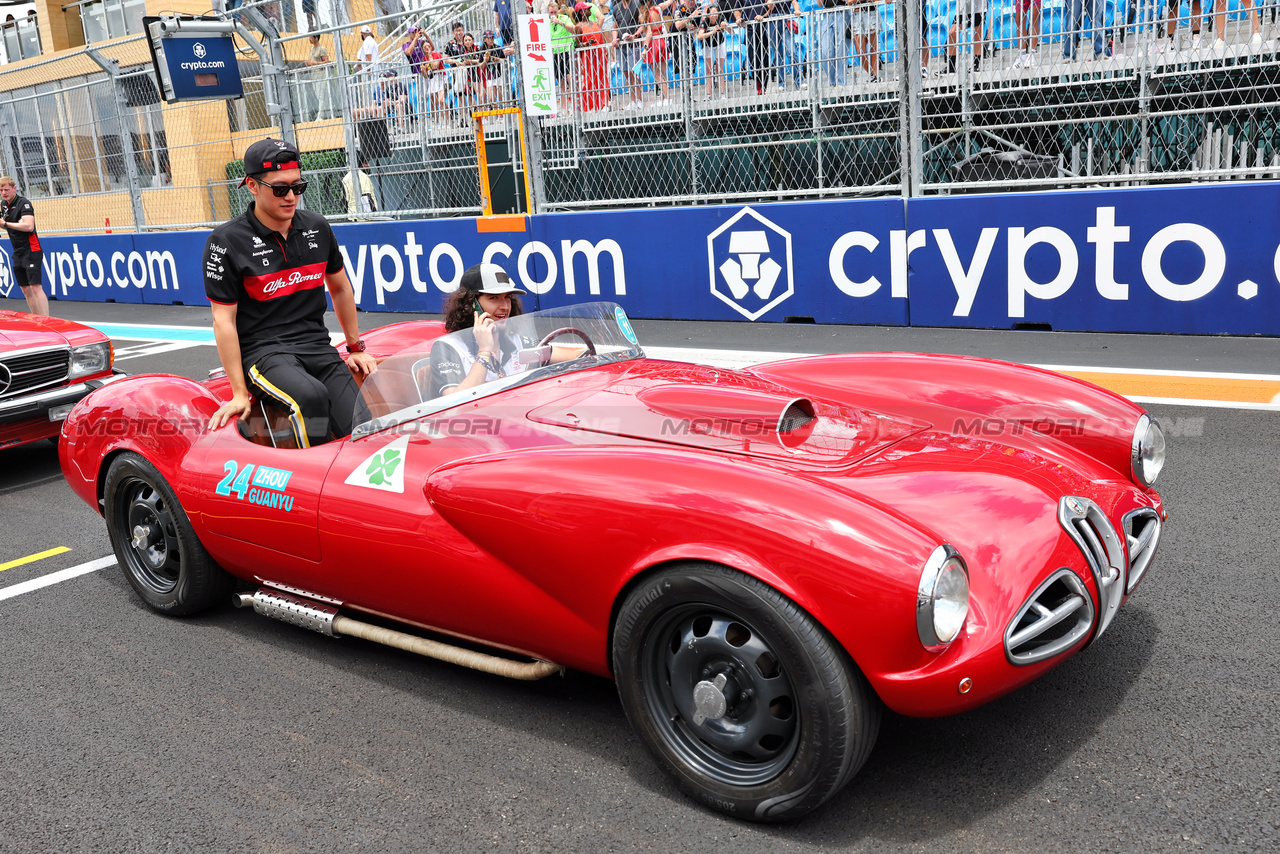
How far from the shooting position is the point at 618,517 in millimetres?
2506

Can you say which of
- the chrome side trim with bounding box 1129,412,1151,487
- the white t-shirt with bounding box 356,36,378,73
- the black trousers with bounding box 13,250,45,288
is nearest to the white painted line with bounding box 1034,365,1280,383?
the chrome side trim with bounding box 1129,412,1151,487

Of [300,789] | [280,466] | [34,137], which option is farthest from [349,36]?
[300,789]

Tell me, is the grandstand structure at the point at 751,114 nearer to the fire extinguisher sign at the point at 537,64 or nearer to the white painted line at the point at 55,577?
the fire extinguisher sign at the point at 537,64

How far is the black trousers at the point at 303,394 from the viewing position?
371 cm

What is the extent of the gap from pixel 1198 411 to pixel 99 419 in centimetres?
521

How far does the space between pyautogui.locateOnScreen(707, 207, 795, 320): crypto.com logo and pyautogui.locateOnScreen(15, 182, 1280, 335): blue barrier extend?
0.04 feet

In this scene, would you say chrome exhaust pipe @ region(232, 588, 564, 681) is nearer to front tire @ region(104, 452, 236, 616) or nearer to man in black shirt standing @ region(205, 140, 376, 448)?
front tire @ region(104, 452, 236, 616)

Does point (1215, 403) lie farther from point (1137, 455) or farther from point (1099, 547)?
point (1099, 547)

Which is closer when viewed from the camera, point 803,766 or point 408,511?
point 803,766

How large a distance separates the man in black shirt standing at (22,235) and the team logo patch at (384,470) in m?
11.3

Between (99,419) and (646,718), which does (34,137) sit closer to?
(99,419)

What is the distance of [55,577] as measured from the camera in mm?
4402

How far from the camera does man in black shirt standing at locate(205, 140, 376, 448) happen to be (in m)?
→ 3.80

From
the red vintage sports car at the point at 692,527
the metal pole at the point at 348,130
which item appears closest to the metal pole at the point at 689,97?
the metal pole at the point at 348,130
